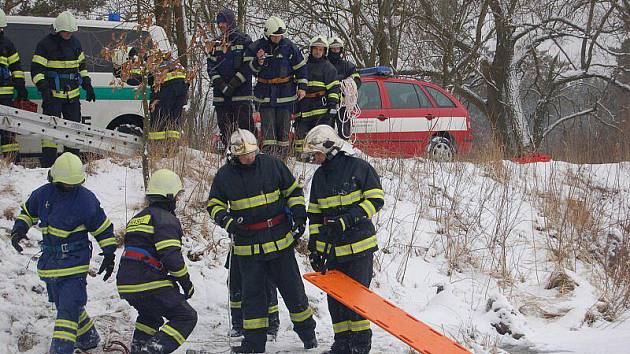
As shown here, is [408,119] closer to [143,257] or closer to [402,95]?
[402,95]

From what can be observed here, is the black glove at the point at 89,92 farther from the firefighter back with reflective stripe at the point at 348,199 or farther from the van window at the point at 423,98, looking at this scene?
the van window at the point at 423,98

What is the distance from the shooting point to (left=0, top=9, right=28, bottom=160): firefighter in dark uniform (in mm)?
8117

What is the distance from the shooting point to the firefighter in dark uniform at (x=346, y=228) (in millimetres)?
5348

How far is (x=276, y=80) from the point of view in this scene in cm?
844

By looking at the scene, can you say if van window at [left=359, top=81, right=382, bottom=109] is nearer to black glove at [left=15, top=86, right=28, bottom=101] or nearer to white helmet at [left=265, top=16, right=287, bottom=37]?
white helmet at [left=265, top=16, right=287, bottom=37]

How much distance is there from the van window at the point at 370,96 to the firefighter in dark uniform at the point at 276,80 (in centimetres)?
231

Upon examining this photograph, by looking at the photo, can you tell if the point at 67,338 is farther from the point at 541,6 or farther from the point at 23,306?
the point at 541,6

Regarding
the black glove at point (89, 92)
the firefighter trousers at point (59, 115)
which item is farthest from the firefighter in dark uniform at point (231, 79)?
the firefighter trousers at point (59, 115)

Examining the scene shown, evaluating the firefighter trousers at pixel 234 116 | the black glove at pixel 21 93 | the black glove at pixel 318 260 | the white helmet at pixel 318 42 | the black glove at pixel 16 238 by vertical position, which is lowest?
the black glove at pixel 318 260

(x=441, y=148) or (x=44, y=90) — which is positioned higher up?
(x=44, y=90)

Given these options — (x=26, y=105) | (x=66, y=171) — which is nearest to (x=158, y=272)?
(x=66, y=171)

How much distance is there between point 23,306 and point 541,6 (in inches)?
697

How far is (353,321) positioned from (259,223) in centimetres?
105

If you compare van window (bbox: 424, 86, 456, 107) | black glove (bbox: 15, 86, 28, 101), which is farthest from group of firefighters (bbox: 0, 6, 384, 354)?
van window (bbox: 424, 86, 456, 107)
